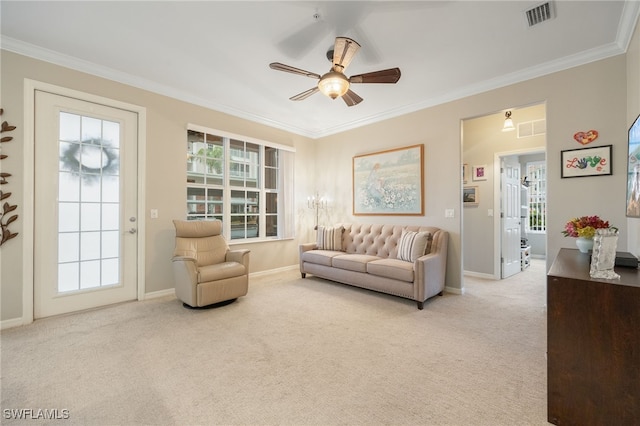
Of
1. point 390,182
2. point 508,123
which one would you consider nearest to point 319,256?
point 390,182

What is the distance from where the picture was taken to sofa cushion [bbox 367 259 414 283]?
334 centimetres

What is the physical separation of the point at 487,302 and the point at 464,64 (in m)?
2.89

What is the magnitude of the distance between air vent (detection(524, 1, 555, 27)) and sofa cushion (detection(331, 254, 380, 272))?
3008 millimetres

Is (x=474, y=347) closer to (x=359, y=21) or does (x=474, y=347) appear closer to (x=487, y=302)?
(x=487, y=302)

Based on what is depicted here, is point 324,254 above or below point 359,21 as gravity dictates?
below

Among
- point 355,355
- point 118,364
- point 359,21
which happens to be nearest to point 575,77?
point 359,21

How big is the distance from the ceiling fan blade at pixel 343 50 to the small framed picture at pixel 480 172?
355 centimetres

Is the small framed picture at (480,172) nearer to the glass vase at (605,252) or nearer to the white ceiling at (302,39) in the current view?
the white ceiling at (302,39)

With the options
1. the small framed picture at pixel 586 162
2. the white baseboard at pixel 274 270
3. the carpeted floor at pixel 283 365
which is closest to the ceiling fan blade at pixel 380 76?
the small framed picture at pixel 586 162

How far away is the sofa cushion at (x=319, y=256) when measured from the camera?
14.2 feet

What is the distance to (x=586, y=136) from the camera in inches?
117

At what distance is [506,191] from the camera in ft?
15.7

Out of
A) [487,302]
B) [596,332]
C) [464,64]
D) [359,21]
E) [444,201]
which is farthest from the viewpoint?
[444,201]

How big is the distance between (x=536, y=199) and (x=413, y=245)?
5759mm
